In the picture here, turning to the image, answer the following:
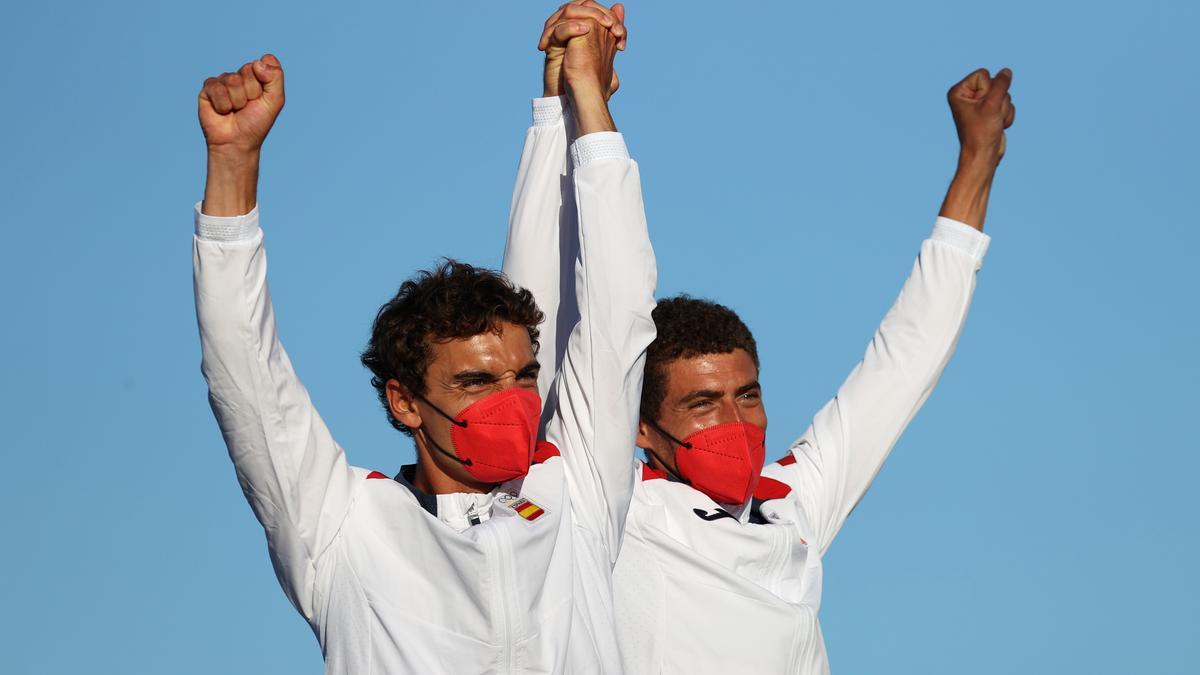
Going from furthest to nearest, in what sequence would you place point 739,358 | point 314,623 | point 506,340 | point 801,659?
point 739,358, point 801,659, point 506,340, point 314,623

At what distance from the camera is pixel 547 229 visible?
6.55 m

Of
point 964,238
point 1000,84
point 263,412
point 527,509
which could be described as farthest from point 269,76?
point 1000,84

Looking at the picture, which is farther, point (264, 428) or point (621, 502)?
point (621, 502)

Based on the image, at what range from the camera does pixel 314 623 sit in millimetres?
5598

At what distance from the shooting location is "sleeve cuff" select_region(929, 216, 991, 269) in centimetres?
728

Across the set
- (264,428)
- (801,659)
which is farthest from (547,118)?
(801,659)

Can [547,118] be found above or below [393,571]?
above

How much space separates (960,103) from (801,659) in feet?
8.93

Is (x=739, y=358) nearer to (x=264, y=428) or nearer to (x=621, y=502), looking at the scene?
(x=621, y=502)

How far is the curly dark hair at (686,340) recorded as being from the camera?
7.19m

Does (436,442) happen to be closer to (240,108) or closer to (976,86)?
(240,108)

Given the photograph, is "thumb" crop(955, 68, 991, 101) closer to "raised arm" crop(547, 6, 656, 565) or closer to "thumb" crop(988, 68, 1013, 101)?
"thumb" crop(988, 68, 1013, 101)

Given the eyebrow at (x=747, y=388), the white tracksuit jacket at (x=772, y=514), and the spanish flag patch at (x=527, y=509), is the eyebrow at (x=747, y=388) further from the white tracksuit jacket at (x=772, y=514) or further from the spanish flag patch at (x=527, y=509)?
the spanish flag patch at (x=527, y=509)

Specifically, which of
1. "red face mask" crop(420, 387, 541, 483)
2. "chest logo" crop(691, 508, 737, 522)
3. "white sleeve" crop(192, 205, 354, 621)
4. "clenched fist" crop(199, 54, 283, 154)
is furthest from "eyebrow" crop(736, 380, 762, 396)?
"clenched fist" crop(199, 54, 283, 154)
